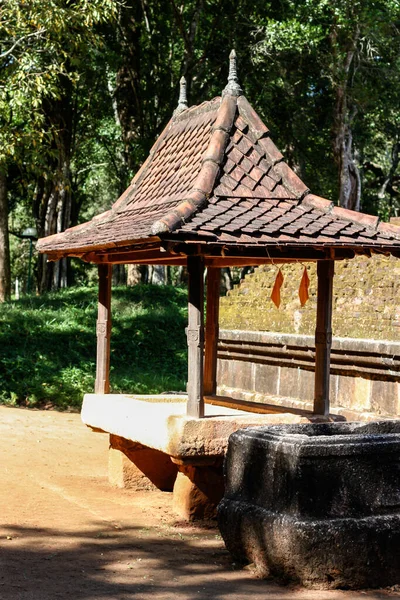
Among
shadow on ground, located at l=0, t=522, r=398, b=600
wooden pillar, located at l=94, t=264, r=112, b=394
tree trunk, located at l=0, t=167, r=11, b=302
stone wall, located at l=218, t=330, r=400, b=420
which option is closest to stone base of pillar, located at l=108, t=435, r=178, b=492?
wooden pillar, located at l=94, t=264, r=112, b=394

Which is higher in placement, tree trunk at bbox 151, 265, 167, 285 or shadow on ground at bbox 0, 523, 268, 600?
tree trunk at bbox 151, 265, 167, 285

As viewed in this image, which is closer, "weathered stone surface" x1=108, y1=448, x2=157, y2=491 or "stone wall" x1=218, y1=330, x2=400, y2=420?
"weathered stone surface" x1=108, y1=448, x2=157, y2=491

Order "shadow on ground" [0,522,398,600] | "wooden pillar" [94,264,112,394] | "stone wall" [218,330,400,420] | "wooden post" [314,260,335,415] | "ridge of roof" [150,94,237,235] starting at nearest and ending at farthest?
"shadow on ground" [0,522,398,600] → "ridge of roof" [150,94,237,235] → "wooden post" [314,260,335,415] → "wooden pillar" [94,264,112,394] → "stone wall" [218,330,400,420]

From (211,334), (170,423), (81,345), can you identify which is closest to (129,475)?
(170,423)

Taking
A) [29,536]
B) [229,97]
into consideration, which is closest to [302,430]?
[29,536]

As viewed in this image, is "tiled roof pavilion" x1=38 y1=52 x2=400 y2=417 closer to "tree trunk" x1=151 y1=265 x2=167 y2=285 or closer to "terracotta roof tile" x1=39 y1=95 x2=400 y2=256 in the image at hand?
"terracotta roof tile" x1=39 y1=95 x2=400 y2=256

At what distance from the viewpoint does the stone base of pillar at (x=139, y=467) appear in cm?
892


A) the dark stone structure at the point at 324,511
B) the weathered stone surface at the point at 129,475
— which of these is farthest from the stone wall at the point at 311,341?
the dark stone structure at the point at 324,511

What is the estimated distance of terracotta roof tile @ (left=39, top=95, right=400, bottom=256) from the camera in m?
7.30

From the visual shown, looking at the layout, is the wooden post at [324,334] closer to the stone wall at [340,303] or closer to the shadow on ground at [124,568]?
the shadow on ground at [124,568]

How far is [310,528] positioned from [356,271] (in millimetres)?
6955

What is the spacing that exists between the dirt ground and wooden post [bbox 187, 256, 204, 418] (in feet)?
3.54

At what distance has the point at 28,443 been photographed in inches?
447

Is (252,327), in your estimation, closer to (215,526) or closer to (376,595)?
(215,526)
